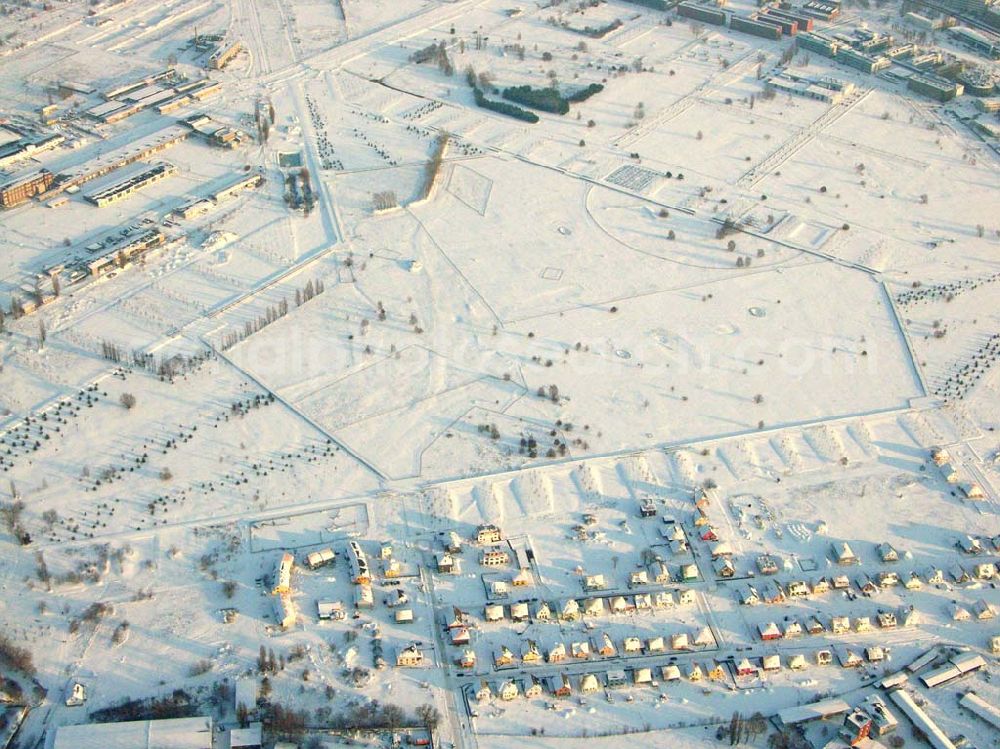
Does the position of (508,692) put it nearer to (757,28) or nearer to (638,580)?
(638,580)

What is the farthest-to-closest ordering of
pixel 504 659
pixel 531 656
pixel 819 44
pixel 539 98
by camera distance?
pixel 819 44 < pixel 539 98 < pixel 531 656 < pixel 504 659

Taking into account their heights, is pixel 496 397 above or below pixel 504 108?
above

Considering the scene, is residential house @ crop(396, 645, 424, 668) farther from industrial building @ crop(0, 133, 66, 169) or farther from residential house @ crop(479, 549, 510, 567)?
industrial building @ crop(0, 133, 66, 169)

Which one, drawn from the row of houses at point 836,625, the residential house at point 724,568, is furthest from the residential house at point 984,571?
the residential house at point 724,568

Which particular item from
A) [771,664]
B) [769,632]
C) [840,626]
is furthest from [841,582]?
[771,664]

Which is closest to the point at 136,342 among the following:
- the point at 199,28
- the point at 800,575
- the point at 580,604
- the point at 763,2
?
the point at 580,604

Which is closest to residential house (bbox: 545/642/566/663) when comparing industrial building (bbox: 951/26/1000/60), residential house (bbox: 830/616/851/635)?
residential house (bbox: 830/616/851/635)
